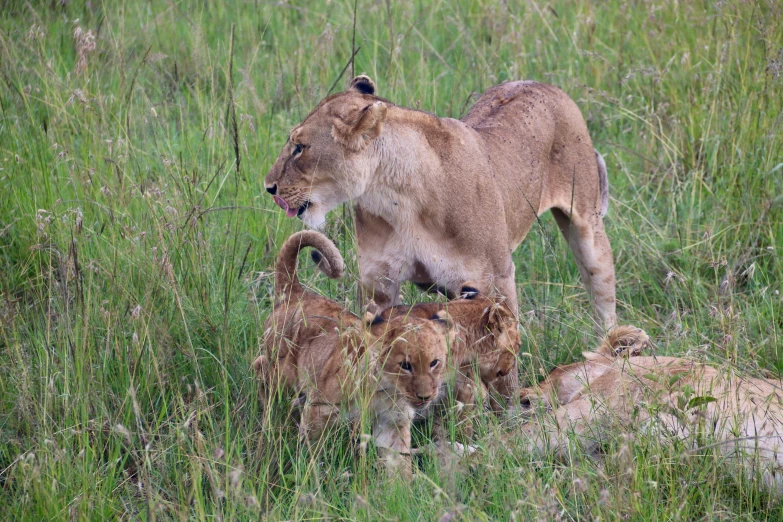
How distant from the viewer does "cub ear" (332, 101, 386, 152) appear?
433cm

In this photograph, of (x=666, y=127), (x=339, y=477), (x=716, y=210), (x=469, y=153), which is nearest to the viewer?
(x=339, y=477)

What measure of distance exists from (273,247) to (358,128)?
1322 millimetres

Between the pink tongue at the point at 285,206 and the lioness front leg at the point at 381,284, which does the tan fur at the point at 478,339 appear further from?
the pink tongue at the point at 285,206

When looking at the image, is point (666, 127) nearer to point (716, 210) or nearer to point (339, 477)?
point (716, 210)

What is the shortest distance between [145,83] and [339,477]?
4.23 m

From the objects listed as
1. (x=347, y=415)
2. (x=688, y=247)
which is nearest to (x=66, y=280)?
(x=347, y=415)

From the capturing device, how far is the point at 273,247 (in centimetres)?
546

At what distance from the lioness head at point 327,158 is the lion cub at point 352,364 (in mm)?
325

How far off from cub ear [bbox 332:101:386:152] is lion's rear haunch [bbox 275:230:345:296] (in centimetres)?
44

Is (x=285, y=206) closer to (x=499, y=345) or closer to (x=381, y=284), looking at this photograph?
(x=381, y=284)

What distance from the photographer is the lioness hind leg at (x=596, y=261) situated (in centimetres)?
556

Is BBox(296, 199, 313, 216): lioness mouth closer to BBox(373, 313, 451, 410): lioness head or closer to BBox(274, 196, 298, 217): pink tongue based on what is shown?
BBox(274, 196, 298, 217): pink tongue

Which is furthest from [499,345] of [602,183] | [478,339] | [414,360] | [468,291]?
[602,183]

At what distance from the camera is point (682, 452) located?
11.4 feet
